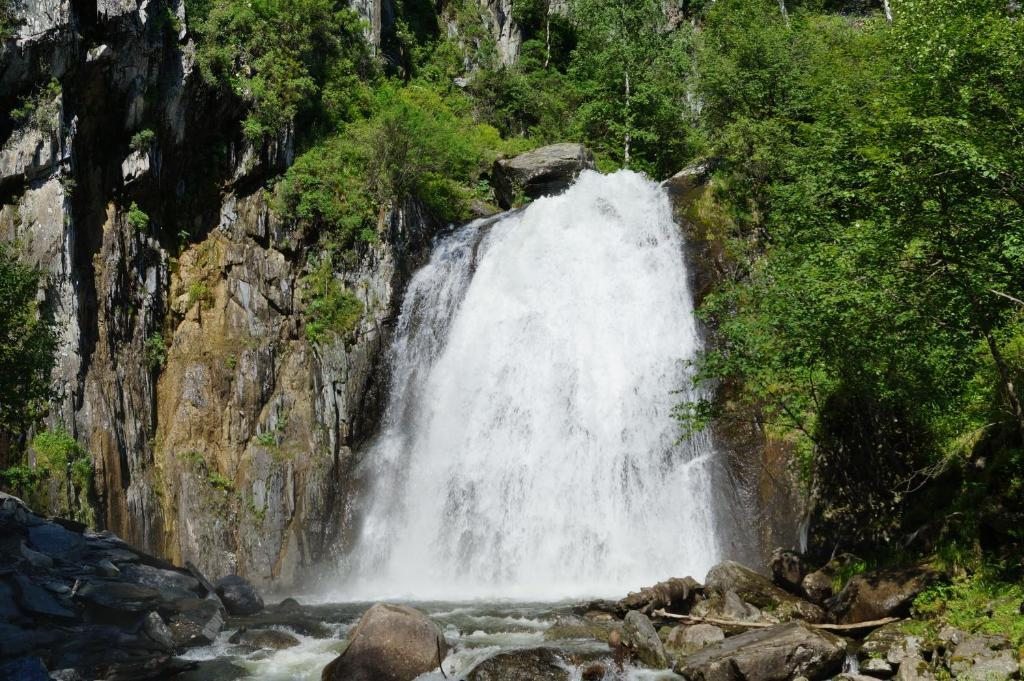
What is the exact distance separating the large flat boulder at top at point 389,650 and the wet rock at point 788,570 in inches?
224

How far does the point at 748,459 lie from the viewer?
53.6 feet

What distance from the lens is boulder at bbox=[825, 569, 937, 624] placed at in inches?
381

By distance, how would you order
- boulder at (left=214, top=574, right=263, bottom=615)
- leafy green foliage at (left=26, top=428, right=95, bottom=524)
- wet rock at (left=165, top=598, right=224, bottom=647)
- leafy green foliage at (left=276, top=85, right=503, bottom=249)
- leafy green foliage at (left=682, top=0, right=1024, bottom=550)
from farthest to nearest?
leafy green foliage at (left=276, top=85, right=503, bottom=249)
leafy green foliage at (left=26, top=428, right=95, bottom=524)
boulder at (left=214, top=574, right=263, bottom=615)
wet rock at (left=165, top=598, right=224, bottom=647)
leafy green foliage at (left=682, top=0, right=1024, bottom=550)

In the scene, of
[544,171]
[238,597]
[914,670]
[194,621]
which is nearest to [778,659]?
[914,670]

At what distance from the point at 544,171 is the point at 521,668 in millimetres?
20425

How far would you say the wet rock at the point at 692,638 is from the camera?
1034 cm

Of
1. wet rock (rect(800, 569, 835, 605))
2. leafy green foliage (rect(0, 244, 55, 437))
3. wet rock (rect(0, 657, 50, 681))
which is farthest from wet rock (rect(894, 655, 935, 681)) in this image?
leafy green foliage (rect(0, 244, 55, 437))

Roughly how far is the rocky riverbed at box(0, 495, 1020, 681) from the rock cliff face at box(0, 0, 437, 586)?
4.31m

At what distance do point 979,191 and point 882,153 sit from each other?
1109mm

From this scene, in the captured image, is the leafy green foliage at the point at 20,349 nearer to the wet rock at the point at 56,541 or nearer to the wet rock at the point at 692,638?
the wet rock at the point at 56,541

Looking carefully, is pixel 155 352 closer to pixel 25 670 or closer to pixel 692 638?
pixel 25 670

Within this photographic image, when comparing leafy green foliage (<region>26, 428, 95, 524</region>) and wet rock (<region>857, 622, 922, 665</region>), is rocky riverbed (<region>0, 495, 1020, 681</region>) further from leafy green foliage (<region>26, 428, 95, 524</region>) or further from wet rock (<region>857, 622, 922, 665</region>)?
leafy green foliage (<region>26, 428, 95, 524</region>)

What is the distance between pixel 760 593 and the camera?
11750mm

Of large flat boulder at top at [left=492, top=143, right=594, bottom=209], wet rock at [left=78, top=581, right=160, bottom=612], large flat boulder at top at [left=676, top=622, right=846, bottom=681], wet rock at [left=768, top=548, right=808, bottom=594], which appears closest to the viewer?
large flat boulder at top at [left=676, top=622, right=846, bottom=681]
